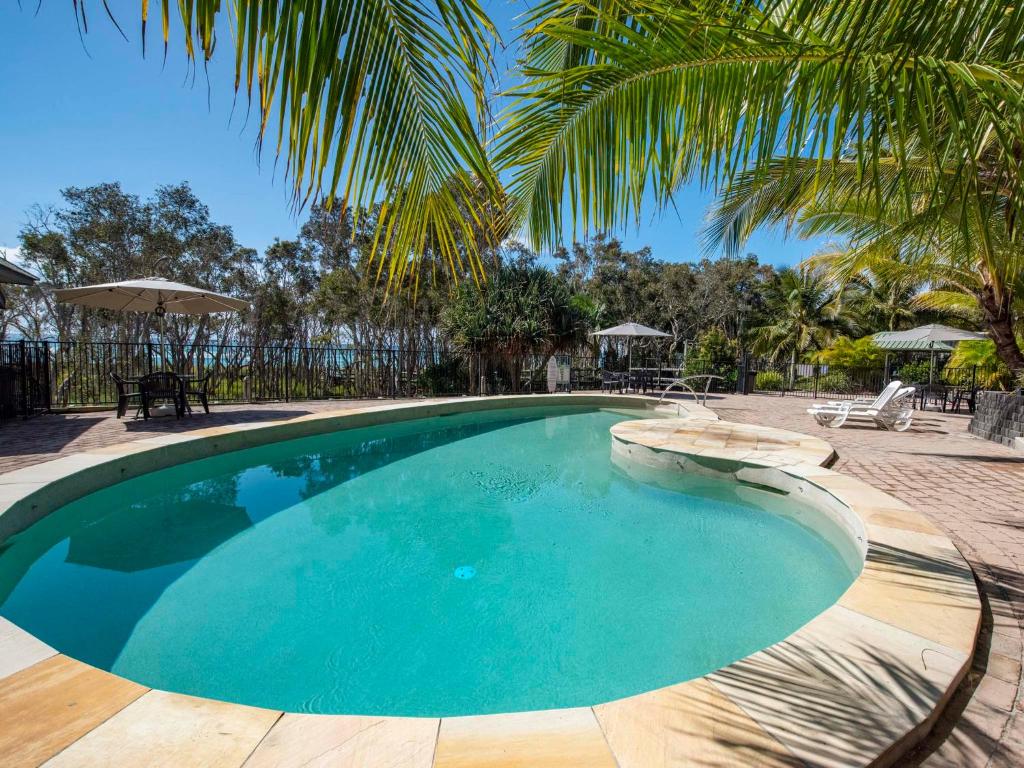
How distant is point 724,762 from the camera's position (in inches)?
55.3

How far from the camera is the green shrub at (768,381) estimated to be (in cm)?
2023

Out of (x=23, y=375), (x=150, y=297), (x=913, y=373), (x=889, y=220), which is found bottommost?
(x=913, y=373)

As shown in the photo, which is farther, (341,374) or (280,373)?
(341,374)

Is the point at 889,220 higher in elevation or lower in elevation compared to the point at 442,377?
higher

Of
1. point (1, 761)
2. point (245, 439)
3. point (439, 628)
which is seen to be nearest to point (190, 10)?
point (1, 761)

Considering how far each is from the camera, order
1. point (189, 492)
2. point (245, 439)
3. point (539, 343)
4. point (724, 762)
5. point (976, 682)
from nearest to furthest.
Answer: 1. point (724, 762)
2. point (976, 682)
3. point (189, 492)
4. point (245, 439)
5. point (539, 343)

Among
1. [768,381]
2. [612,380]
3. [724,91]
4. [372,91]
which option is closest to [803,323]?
[768,381]

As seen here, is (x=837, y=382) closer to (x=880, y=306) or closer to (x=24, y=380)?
(x=880, y=306)

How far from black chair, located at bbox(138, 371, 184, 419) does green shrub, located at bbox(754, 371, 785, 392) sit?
65.7 ft

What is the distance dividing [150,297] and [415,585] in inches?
338

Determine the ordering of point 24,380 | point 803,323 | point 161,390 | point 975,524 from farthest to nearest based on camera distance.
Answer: point 803,323
point 24,380
point 161,390
point 975,524

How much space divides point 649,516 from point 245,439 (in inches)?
231

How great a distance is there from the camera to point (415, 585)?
3.51 m

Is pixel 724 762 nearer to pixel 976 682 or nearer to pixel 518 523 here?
pixel 976 682
